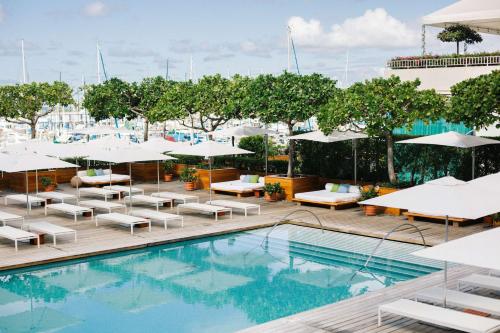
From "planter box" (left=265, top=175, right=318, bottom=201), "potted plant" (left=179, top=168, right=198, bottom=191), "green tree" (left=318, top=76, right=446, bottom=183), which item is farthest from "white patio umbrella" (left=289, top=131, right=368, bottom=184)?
"potted plant" (left=179, top=168, right=198, bottom=191)

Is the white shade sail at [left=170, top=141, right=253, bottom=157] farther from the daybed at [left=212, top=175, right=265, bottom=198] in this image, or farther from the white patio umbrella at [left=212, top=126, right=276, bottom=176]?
the white patio umbrella at [left=212, top=126, right=276, bottom=176]

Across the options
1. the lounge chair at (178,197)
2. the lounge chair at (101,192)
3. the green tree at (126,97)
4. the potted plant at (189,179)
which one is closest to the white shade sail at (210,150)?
the lounge chair at (178,197)

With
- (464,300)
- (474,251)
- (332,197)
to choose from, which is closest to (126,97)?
(332,197)

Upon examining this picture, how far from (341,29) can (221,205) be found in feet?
95.4

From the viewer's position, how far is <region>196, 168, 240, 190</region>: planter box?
2648 cm

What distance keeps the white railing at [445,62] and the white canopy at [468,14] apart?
1.63m

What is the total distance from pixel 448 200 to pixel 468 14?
60.8 feet

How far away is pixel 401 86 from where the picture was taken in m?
20.0

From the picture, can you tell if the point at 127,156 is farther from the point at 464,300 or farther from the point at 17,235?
the point at 464,300

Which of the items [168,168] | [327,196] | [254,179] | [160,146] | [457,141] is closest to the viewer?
[457,141]

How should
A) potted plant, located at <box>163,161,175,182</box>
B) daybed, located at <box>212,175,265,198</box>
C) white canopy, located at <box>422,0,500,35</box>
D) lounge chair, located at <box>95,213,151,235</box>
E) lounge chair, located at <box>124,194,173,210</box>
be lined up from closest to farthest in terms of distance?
1. lounge chair, located at <box>95,213,151,235</box>
2. lounge chair, located at <box>124,194,173,210</box>
3. daybed, located at <box>212,175,265,198</box>
4. white canopy, located at <box>422,0,500,35</box>
5. potted plant, located at <box>163,161,175,182</box>

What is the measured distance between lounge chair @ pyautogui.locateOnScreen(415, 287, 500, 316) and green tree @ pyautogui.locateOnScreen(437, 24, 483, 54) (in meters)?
30.9

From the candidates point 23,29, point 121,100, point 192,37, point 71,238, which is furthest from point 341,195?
point 23,29

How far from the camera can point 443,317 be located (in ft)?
29.7
